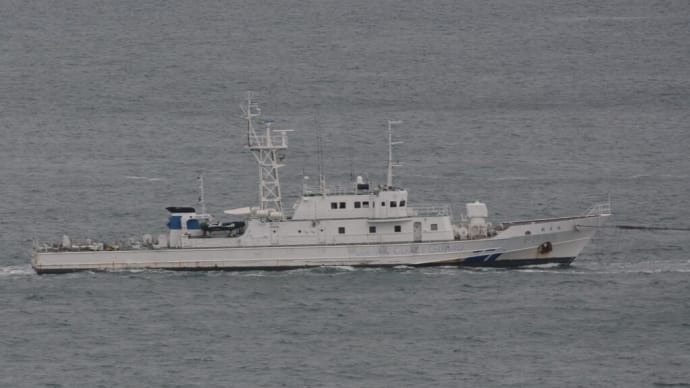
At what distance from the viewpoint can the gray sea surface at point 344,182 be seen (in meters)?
95.6

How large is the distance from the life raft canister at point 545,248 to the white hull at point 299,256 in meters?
1.08

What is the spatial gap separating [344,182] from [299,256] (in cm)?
2772

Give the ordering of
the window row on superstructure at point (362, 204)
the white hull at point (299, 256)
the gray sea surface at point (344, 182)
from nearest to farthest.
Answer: the gray sea surface at point (344, 182)
the white hull at point (299, 256)
the window row on superstructure at point (362, 204)

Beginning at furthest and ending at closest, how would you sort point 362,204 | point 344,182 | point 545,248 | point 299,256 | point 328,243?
A: point 344,182, point 545,248, point 362,204, point 328,243, point 299,256

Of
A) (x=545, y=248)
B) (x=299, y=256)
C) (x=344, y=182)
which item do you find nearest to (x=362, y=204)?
(x=299, y=256)

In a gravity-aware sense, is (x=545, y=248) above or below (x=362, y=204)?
below

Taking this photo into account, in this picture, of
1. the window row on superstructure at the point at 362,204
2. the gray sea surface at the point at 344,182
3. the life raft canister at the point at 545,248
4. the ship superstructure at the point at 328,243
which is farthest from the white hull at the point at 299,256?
the window row on superstructure at the point at 362,204

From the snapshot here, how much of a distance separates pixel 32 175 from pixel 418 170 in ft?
86.1

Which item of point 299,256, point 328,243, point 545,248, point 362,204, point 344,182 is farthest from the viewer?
point 344,182

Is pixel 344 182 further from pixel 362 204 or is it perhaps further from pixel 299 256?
pixel 299 256

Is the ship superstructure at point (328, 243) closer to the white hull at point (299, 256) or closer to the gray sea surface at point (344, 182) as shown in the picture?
the white hull at point (299, 256)

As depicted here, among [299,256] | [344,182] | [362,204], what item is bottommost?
[299,256]

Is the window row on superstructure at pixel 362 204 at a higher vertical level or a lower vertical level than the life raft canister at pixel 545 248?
higher

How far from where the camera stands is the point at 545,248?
378 ft
